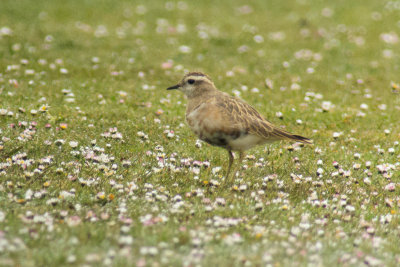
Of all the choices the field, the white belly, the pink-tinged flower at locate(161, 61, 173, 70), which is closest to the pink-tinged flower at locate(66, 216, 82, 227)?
the field

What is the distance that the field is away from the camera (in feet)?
19.6

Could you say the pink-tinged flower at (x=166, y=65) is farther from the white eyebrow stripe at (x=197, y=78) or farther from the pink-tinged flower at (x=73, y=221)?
the pink-tinged flower at (x=73, y=221)

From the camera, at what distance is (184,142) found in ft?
33.6

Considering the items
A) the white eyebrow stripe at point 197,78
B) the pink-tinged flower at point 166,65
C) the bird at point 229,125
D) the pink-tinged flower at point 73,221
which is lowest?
the pink-tinged flower at point 166,65

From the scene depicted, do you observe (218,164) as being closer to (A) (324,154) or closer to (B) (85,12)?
(A) (324,154)

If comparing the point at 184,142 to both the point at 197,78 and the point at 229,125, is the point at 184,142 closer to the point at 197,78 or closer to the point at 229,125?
the point at 197,78

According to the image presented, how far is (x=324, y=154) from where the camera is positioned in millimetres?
10078

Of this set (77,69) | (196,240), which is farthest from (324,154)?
(77,69)

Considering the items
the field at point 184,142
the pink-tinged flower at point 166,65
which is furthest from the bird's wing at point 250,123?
the pink-tinged flower at point 166,65

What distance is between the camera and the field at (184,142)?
5.96 meters

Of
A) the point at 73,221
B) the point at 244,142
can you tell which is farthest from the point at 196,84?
the point at 73,221

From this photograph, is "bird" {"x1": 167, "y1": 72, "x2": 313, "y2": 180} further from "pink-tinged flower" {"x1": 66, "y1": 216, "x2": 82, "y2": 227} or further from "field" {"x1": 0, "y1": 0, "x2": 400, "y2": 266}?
"pink-tinged flower" {"x1": 66, "y1": 216, "x2": 82, "y2": 227}

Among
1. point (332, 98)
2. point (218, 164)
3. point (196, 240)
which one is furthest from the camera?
point (332, 98)

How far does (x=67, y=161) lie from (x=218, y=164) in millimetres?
2617
